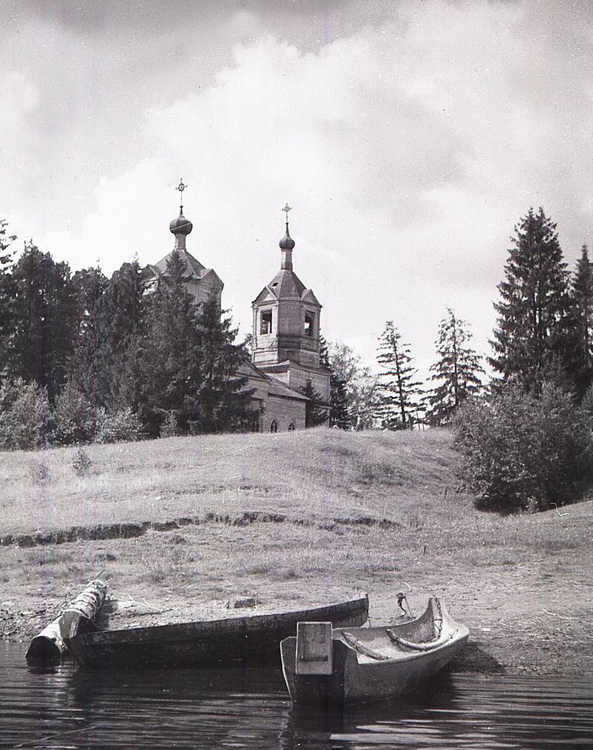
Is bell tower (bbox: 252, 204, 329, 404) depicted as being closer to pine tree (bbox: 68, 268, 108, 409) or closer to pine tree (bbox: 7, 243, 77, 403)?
pine tree (bbox: 68, 268, 108, 409)

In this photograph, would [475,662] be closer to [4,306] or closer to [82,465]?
[82,465]

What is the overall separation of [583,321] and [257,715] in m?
46.1

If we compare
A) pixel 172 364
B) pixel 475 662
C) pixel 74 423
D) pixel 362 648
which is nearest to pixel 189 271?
pixel 172 364

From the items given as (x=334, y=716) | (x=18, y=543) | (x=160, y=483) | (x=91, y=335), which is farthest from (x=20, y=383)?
(x=334, y=716)

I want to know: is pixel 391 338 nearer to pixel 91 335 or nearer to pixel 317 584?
pixel 91 335

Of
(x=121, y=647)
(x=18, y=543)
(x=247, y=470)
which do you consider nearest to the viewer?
(x=121, y=647)

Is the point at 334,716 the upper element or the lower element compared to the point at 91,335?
lower

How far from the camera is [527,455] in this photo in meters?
38.2

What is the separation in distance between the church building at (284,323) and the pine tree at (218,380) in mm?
10283

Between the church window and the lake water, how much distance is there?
58.4m

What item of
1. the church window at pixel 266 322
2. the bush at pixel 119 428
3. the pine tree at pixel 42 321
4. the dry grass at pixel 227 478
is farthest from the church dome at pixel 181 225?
the dry grass at pixel 227 478

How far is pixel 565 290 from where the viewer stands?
5234 cm

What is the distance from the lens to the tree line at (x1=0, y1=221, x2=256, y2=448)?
46.0 metres

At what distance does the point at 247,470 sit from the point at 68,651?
2144 cm
